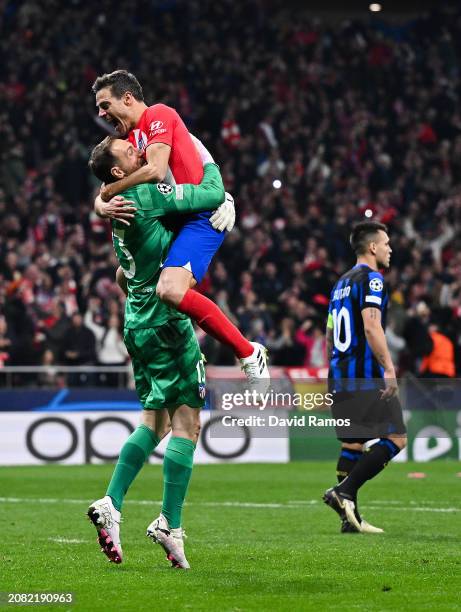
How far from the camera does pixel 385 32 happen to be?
33.6 metres

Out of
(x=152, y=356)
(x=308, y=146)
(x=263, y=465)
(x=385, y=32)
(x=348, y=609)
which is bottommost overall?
(x=263, y=465)

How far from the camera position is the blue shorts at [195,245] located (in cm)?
691

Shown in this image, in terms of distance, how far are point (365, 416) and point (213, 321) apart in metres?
2.79

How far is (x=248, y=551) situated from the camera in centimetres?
770

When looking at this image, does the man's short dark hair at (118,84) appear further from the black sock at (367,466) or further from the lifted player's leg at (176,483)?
the black sock at (367,466)

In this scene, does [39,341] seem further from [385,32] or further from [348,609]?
[385,32]

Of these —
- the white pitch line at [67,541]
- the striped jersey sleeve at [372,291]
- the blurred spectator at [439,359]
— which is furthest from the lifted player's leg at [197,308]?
the blurred spectator at [439,359]

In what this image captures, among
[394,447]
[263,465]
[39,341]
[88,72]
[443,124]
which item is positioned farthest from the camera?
[443,124]

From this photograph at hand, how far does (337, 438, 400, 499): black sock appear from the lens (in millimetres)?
9148

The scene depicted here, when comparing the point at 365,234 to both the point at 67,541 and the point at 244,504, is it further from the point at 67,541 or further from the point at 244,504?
the point at 67,541

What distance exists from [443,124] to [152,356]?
76.2 ft

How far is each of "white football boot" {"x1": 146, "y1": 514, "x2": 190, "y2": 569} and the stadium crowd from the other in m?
11.9

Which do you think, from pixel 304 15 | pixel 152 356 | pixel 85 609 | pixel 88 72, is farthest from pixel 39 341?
pixel 304 15

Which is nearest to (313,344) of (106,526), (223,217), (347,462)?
(347,462)
